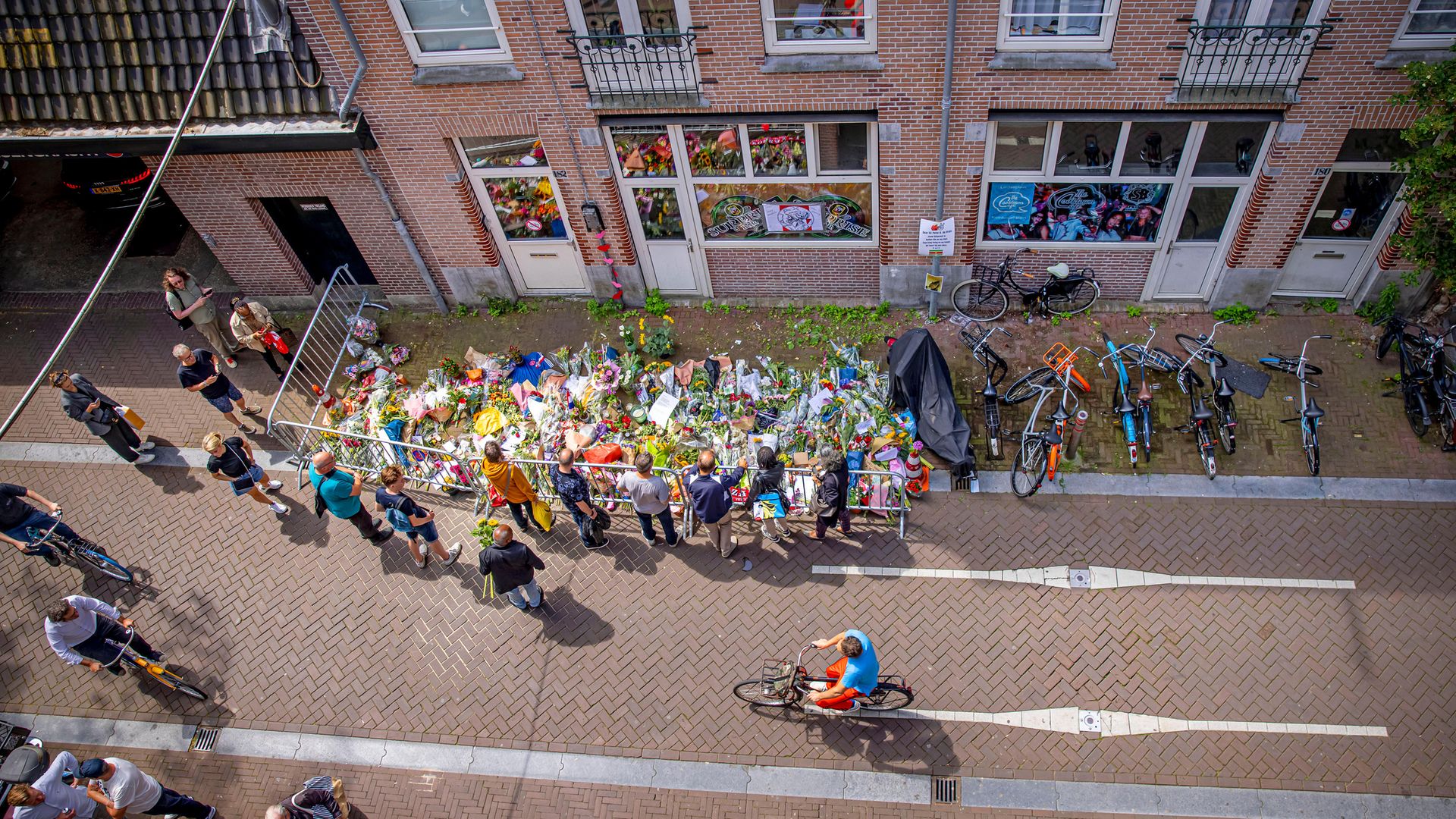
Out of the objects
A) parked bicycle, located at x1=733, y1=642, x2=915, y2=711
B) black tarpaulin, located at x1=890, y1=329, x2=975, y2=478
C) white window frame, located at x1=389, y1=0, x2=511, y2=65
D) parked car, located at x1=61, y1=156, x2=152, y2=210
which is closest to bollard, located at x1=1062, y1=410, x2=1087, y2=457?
black tarpaulin, located at x1=890, y1=329, x2=975, y2=478

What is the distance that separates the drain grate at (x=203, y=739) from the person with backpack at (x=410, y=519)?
8.87 ft

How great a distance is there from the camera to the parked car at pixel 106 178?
47.5 feet

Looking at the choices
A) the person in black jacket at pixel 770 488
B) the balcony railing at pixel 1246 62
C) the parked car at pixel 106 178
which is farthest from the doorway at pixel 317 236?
the balcony railing at pixel 1246 62

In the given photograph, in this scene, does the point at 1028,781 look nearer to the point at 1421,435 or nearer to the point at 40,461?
the point at 1421,435

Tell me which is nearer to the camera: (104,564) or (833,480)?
(833,480)

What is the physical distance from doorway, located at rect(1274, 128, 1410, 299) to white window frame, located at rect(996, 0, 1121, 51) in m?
3.30

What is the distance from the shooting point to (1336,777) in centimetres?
812

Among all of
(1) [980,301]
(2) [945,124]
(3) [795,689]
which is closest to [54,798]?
(3) [795,689]

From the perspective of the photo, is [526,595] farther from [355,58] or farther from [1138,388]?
[1138,388]

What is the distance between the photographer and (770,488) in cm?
934

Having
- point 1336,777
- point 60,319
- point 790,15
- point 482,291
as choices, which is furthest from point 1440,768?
point 60,319

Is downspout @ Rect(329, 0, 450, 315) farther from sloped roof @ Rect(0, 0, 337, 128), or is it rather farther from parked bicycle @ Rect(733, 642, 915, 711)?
parked bicycle @ Rect(733, 642, 915, 711)

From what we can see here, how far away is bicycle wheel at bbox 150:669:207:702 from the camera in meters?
9.38

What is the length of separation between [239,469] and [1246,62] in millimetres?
12410
